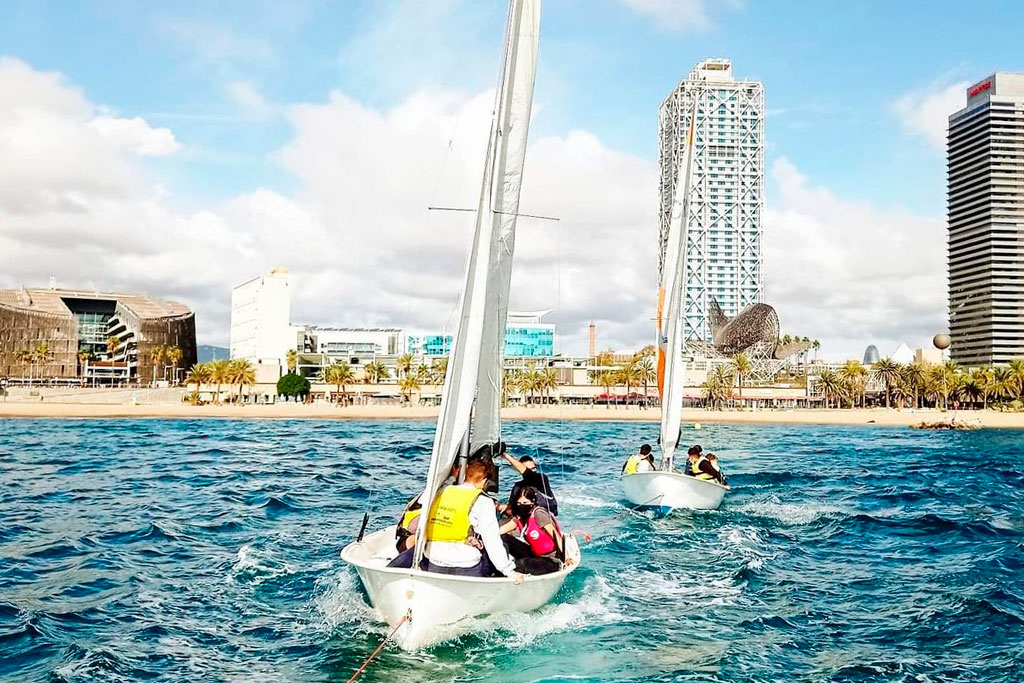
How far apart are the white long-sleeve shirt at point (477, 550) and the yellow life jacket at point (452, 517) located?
0.24 feet

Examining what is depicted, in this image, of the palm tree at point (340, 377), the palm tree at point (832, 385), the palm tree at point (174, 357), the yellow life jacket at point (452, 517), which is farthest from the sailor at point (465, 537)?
the palm tree at point (174, 357)

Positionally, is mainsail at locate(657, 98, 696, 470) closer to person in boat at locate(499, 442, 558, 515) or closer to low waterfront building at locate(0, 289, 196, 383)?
person in boat at locate(499, 442, 558, 515)

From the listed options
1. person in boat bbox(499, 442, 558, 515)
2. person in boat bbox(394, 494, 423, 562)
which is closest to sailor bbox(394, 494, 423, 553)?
person in boat bbox(394, 494, 423, 562)

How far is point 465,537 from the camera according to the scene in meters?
12.6

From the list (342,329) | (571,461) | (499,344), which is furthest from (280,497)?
(342,329)

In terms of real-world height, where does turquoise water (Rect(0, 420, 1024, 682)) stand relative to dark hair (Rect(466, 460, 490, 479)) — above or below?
below

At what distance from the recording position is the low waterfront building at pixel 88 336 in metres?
169

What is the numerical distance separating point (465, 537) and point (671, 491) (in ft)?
47.6

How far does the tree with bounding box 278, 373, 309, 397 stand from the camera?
14400 centimetres

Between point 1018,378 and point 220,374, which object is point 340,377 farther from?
point 1018,378

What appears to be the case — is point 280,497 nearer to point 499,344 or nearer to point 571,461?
point 499,344

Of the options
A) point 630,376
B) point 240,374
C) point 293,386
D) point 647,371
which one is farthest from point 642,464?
point 293,386

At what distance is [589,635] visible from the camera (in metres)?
13.9

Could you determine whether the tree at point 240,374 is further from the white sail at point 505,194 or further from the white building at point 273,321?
the white sail at point 505,194
